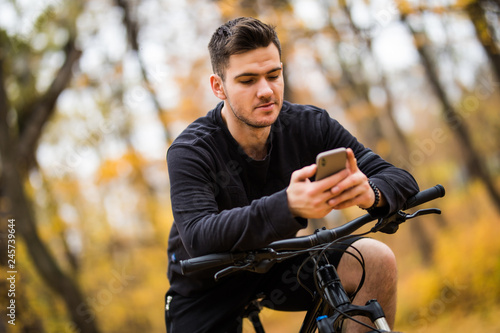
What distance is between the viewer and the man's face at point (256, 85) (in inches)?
85.2

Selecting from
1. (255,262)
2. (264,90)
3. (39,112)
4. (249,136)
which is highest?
(39,112)

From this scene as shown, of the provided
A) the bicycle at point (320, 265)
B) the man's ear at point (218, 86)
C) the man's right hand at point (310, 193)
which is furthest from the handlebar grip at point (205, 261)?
the man's ear at point (218, 86)

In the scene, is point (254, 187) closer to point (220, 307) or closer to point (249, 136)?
point (249, 136)

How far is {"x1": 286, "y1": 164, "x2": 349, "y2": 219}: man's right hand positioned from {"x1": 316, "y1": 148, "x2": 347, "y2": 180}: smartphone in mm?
16

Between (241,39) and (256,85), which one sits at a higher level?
(241,39)

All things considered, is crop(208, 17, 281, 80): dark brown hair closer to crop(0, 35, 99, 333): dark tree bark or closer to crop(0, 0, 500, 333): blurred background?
crop(0, 0, 500, 333): blurred background

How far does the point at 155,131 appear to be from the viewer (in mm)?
14000

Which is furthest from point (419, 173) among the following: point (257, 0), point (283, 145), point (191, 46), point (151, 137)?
point (283, 145)

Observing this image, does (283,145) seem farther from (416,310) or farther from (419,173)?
(419,173)

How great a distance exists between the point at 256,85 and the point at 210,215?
28.3 inches

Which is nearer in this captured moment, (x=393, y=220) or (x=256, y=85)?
(x=393, y=220)

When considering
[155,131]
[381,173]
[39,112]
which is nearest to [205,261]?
[381,173]

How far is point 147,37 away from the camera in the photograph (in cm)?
1164

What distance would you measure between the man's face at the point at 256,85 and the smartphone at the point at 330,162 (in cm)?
Answer: 73
